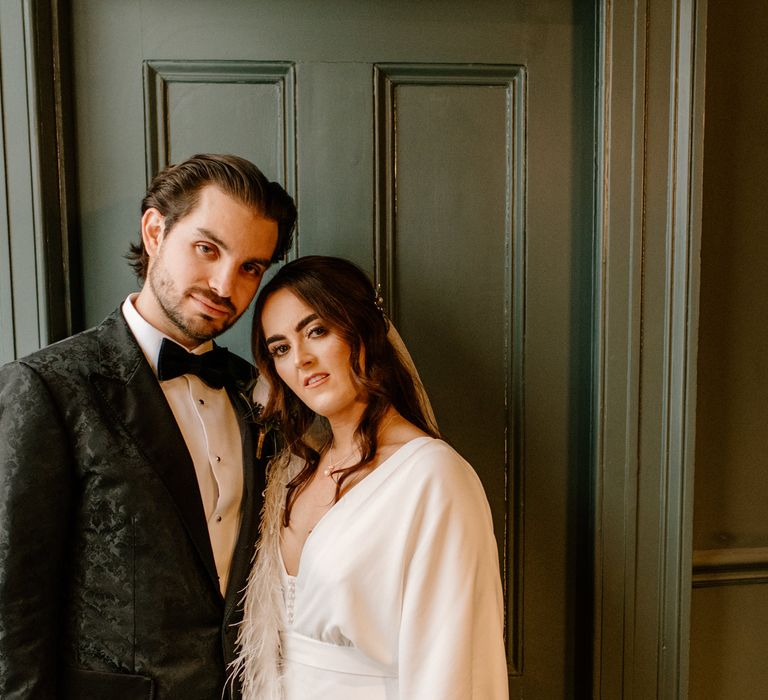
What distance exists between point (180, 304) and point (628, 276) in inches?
44.2

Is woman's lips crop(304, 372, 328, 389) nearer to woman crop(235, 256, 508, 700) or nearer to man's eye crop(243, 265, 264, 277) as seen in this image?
woman crop(235, 256, 508, 700)

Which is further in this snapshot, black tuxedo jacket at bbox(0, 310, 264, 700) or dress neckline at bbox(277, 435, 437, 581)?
dress neckline at bbox(277, 435, 437, 581)

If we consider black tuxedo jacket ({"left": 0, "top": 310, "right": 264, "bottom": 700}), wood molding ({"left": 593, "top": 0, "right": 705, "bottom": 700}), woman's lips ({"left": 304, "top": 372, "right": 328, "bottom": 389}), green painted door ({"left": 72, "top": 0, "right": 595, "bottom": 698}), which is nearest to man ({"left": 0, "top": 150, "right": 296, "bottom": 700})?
black tuxedo jacket ({"left": 0, "top": 310, "right": 264, "bottom": 700})

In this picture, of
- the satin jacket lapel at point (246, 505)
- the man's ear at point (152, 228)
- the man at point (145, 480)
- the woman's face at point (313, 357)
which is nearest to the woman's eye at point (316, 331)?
the woman's face at point (313, 357)

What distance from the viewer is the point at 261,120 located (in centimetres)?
153

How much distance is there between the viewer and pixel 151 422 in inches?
43.5

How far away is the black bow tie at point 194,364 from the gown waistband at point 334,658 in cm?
58

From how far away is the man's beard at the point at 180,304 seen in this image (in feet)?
3.80

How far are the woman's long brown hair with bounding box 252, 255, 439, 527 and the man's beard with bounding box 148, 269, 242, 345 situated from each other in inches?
5.3

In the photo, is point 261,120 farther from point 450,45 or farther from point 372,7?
point 450,45

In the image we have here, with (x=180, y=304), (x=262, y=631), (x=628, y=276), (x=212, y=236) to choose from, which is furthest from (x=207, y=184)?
(x=628, y=276)

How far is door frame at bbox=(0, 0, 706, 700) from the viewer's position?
142cm

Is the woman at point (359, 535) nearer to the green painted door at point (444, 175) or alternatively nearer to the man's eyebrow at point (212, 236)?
the man's eyebrow at point (212, 236)

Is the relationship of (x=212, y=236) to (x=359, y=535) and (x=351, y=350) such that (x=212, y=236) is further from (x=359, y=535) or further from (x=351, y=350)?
(x=359, y=535)
